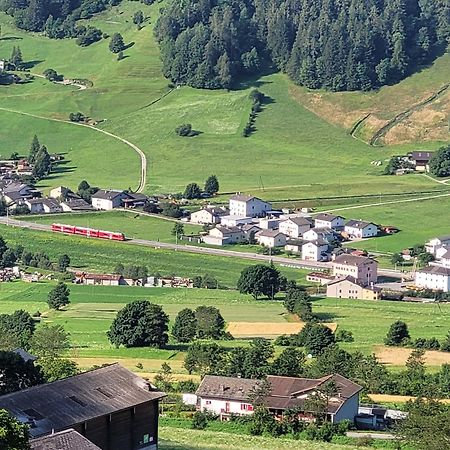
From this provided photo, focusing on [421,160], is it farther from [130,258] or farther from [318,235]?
[130,258]

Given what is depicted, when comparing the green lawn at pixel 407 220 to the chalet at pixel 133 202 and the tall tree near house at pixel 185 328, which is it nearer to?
the chalet at pixel 133 202

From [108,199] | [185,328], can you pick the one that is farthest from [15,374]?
[108,199]

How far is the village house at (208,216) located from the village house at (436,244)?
1552 cm

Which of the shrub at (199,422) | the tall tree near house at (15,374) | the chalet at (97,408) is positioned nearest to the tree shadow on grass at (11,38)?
the shrub at (199,422)

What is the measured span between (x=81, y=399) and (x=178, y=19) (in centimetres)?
10335

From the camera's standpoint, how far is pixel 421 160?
10219cm

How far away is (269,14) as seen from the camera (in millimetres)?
132500

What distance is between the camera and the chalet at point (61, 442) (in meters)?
26.7

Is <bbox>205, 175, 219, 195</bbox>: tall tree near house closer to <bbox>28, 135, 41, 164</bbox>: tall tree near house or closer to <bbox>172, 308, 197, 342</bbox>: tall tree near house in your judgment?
<bbox>28, 135, 41, 164</bbox>: tall tree near house

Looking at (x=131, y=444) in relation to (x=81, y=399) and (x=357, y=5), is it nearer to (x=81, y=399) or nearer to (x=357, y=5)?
(x=81, y=399)

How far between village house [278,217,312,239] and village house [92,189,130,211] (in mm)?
14084

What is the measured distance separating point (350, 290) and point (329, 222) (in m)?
16.9

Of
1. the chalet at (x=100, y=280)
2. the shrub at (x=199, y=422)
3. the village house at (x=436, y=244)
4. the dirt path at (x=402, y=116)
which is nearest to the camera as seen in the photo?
the shrub at (x=199, y=422)

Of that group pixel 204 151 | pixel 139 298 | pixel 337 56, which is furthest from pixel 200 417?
pixel 337 56
